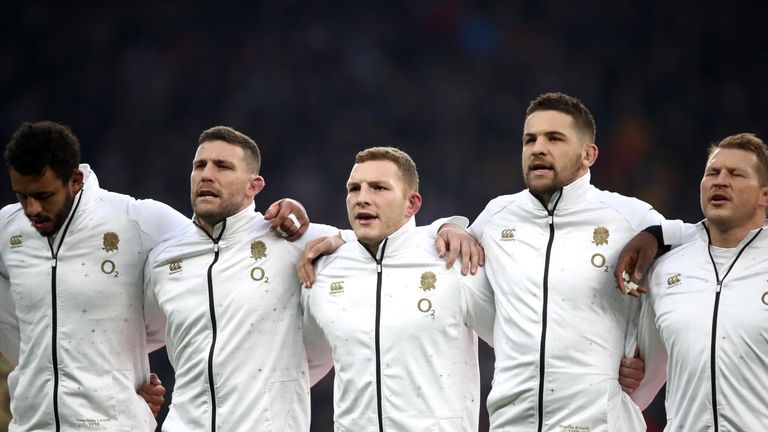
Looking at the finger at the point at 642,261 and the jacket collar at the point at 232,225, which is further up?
the jacket collar at the point at 232,225

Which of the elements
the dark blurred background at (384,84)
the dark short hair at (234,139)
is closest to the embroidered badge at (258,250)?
the dark short hair at (234,139)

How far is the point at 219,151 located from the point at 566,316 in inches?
65.4

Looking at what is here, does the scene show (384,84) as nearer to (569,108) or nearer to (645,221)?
(569,108)

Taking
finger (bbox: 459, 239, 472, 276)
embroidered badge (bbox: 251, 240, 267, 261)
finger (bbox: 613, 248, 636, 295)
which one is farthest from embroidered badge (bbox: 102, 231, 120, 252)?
finger (bbox: 613, 248, 636, 295)

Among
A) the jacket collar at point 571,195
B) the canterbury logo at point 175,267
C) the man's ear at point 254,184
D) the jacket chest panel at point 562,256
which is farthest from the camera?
the man's ear at point 254,184

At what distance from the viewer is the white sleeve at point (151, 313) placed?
195 inches

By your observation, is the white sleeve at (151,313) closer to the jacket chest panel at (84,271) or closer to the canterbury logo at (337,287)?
the jacket chest panel at (84,271)

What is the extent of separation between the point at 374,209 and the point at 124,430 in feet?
4.73

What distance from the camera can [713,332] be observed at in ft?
13.5

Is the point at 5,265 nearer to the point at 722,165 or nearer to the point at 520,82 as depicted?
the point at 722,165

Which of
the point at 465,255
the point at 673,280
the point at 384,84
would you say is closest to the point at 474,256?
A: the point at 465,255

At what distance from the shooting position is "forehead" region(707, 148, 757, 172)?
4293 millimetres

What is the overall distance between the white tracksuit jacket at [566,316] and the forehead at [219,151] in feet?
4.02

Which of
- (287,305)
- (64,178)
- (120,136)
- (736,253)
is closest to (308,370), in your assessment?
(287,305)
